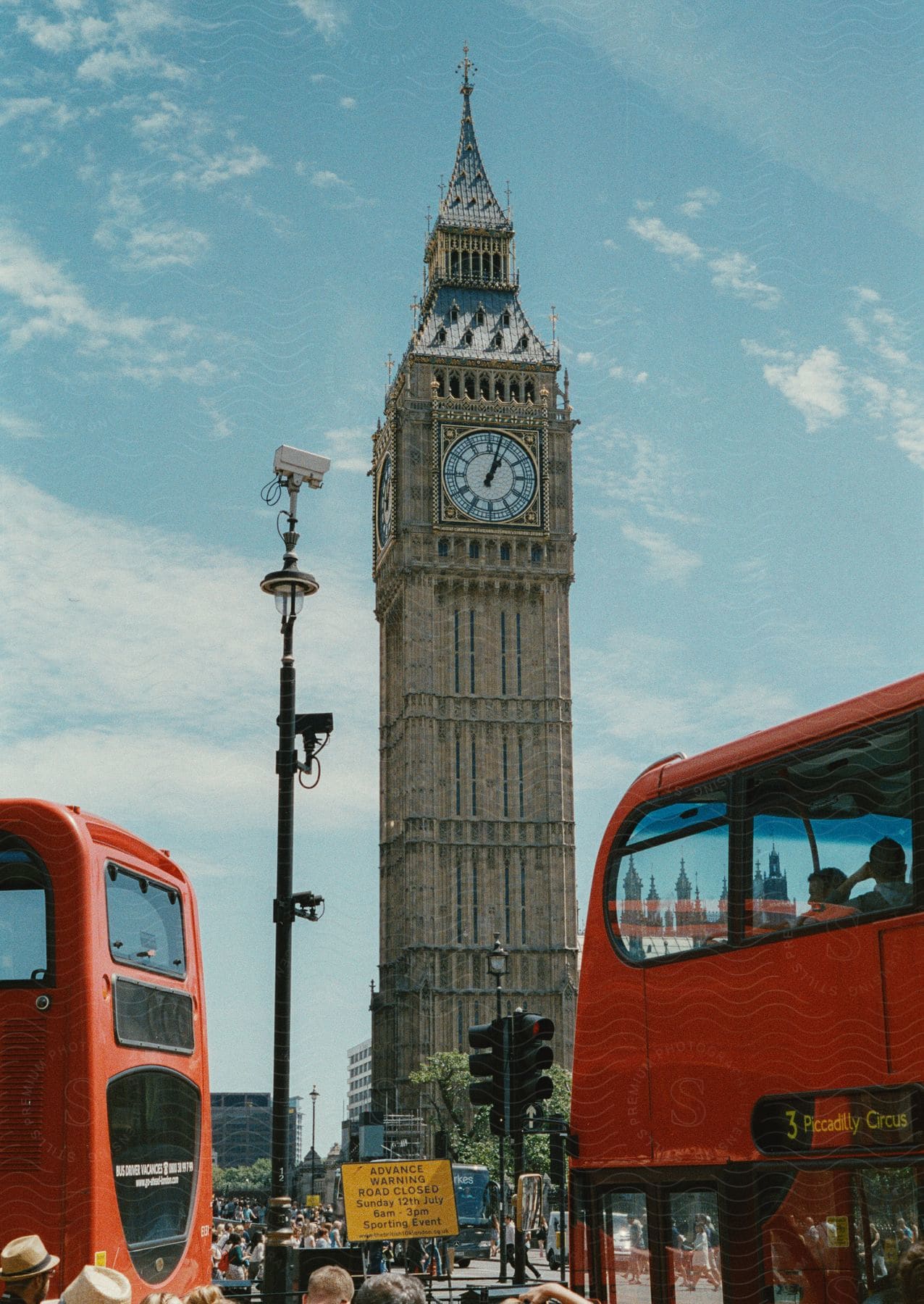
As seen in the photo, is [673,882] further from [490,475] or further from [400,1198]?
[490,475]

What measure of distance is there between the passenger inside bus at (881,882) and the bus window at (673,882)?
0.81 metres

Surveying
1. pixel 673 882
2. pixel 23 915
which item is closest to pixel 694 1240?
pixel 673 882

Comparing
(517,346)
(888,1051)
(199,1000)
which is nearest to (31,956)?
(199,1000)

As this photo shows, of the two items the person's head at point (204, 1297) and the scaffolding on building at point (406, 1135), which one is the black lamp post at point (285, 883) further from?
the scaffolding on building at point (406, 1135)

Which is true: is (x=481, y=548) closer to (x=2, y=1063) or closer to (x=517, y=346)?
(x=517, y=346)

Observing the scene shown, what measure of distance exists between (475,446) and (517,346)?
18.7 ft

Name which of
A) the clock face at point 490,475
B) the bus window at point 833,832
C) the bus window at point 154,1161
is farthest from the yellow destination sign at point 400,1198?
the clock face at point 490,475

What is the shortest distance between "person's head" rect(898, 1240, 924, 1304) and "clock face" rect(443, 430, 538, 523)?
193 ft

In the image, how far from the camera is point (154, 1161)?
354 inches

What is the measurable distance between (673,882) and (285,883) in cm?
348

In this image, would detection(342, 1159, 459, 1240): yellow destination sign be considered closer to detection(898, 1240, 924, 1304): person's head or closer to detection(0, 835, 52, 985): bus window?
detection(0, 835, 52, 985): bus window

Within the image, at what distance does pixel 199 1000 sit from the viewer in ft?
33.9

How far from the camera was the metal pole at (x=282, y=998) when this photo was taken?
10273mm

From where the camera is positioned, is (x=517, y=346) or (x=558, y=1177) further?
(x=517, y=346)
